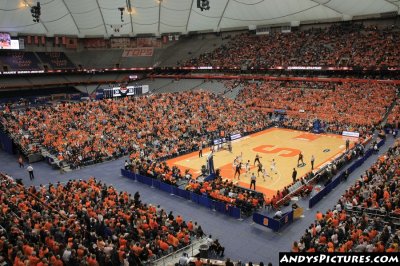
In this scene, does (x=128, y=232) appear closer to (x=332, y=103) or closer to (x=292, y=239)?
(x=292, y=239)

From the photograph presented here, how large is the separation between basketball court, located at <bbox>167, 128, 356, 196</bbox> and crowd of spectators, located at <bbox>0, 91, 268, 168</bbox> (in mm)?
2505

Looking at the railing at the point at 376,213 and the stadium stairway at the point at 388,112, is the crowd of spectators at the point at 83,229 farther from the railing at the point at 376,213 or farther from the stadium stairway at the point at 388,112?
the stadium stairway at the point at 388,112

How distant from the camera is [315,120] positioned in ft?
134

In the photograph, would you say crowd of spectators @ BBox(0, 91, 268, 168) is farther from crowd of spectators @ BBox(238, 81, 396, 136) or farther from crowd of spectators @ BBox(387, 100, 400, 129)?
crowd of spectators @ BBox(387, 100, 400, 129)

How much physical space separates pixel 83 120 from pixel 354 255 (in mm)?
33500

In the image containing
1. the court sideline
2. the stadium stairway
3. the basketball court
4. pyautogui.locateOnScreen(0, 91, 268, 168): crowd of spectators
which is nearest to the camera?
the court sideline

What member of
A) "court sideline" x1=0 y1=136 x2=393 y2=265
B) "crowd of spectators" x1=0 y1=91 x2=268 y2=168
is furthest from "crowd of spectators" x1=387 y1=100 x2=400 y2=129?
"crowd of spectators" x1=0 y1=91 x2=268 y2=168

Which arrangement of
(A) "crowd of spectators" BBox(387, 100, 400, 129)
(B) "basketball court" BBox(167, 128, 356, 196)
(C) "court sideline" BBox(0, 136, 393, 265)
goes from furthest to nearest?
(A) "crowd of spectators" BBox(387, 100, 400, 129) → (B) "basketball court" BBox(167, 128, 356, 196) → (C) "court sideline" BBox(0, 136, 393, 265)

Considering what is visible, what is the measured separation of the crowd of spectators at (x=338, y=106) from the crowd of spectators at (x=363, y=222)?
18.0 meters

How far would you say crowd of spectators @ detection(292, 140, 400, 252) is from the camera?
12.9 m

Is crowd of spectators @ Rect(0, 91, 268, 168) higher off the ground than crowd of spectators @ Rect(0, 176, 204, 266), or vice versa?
crowd of spectators @ Rect(0, 91, 268, 168)

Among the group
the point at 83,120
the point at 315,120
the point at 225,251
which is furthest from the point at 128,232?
the point at 315,120

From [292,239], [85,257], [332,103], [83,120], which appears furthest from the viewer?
[332,103]

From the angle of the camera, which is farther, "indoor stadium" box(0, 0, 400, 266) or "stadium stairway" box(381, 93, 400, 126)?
"stadium stairway" box(381, 93, 400, 126)
